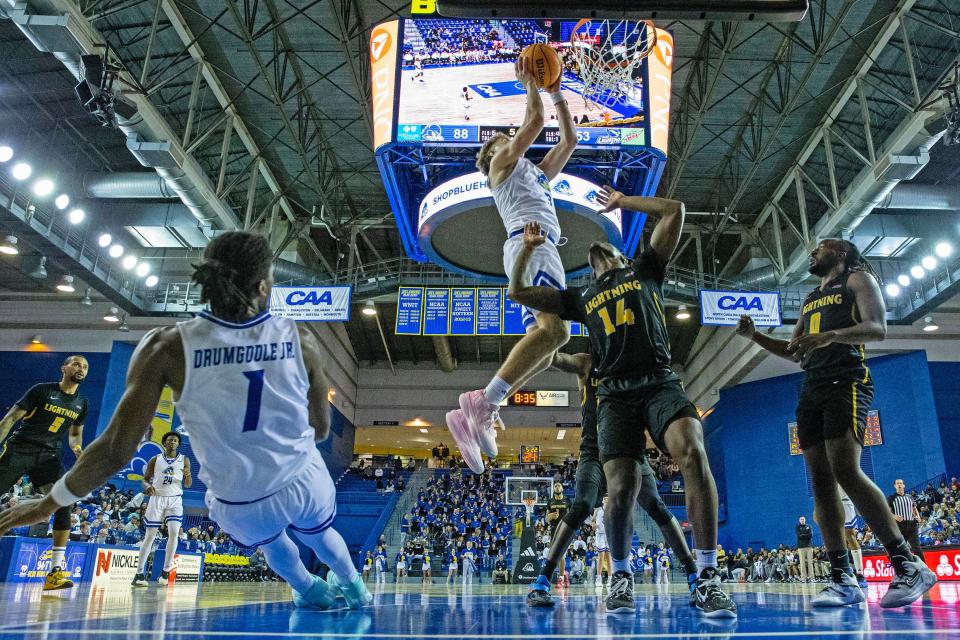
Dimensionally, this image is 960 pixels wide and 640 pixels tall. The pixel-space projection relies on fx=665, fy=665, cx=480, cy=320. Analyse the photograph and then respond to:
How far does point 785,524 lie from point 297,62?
23.4 m

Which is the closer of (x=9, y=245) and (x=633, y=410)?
(x=633, y=410)

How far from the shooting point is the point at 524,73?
479cm

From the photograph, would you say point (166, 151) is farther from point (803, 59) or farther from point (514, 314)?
point (803, 59)

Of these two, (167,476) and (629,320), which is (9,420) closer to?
(167,476)

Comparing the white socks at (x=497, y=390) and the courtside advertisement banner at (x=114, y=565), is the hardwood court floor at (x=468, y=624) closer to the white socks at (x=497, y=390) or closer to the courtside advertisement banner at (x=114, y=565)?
the white socks at (x=497, y=390)

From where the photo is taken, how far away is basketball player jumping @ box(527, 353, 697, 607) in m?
3.91

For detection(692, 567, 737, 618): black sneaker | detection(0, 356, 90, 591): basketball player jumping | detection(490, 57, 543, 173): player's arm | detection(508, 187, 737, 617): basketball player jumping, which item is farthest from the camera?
detection(0, 356, 90, 591): basketball player jumping

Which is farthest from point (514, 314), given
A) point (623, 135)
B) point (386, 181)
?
point (623, 135)

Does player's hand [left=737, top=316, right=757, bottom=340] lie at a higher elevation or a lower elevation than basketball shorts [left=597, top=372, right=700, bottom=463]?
higher

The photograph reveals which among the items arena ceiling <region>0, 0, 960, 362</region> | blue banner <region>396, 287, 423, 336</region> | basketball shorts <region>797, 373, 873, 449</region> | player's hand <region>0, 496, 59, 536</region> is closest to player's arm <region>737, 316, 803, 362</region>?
basketball shorts <region>797, 373, 873, 449</region>

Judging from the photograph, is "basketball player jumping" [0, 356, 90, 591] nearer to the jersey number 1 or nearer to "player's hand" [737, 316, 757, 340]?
the jersey number 1

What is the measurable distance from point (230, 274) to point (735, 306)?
17.2 metres

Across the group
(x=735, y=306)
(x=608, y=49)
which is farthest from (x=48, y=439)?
(x=735, y=306)

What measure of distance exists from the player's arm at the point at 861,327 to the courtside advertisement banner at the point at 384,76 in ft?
30.0
